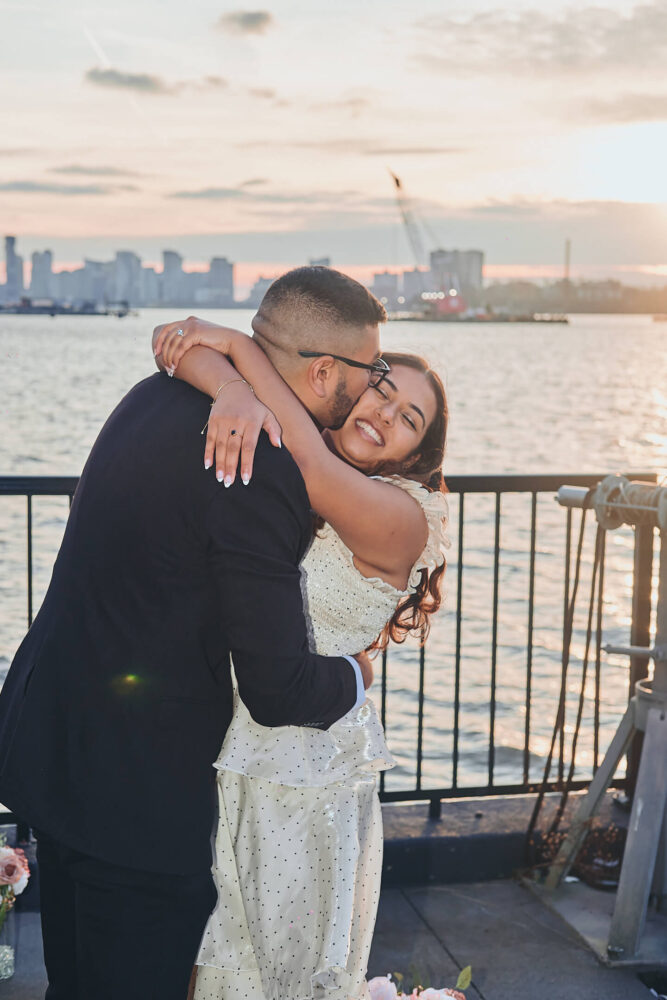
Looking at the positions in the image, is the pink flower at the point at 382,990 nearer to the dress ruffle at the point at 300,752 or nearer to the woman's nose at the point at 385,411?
the dress ruffle at the point at 300,752

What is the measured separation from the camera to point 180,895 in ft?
7.53

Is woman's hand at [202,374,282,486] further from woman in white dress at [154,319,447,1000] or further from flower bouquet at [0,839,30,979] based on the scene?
flower bouquet at [0,839,30,979]

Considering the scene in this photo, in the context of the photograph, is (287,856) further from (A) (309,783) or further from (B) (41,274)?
(B) (41,274)

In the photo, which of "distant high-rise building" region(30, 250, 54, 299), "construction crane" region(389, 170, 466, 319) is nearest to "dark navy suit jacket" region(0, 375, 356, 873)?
"construction crane" region(389, 170, 466, 319)

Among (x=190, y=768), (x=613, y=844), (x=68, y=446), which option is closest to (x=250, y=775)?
(x=190, y=768)

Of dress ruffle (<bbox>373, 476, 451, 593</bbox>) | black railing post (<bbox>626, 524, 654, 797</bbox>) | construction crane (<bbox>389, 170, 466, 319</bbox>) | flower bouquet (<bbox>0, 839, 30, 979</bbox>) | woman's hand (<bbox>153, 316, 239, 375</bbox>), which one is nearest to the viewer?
woman's hand (<bbox>153, 316, 239, 375</bbox>)

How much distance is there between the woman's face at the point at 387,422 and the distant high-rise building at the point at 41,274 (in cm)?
14074

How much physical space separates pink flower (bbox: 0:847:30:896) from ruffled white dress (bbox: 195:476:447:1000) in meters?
1.29

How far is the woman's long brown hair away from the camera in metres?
3.04

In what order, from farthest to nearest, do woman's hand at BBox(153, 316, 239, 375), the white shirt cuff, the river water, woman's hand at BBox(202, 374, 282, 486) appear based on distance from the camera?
1. the river water
2. woman's hand at BBox(153, 316, 239, 375)
3. the white shirt cuff
4. woman's hand at BBox(202, 374, 282, 486)

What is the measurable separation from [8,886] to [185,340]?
212 centimetres

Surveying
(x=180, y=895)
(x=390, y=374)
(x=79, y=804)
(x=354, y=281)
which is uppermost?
(x=354, y=281)

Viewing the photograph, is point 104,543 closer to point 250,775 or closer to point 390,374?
point 250,775

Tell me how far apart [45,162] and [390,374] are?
90854mm
